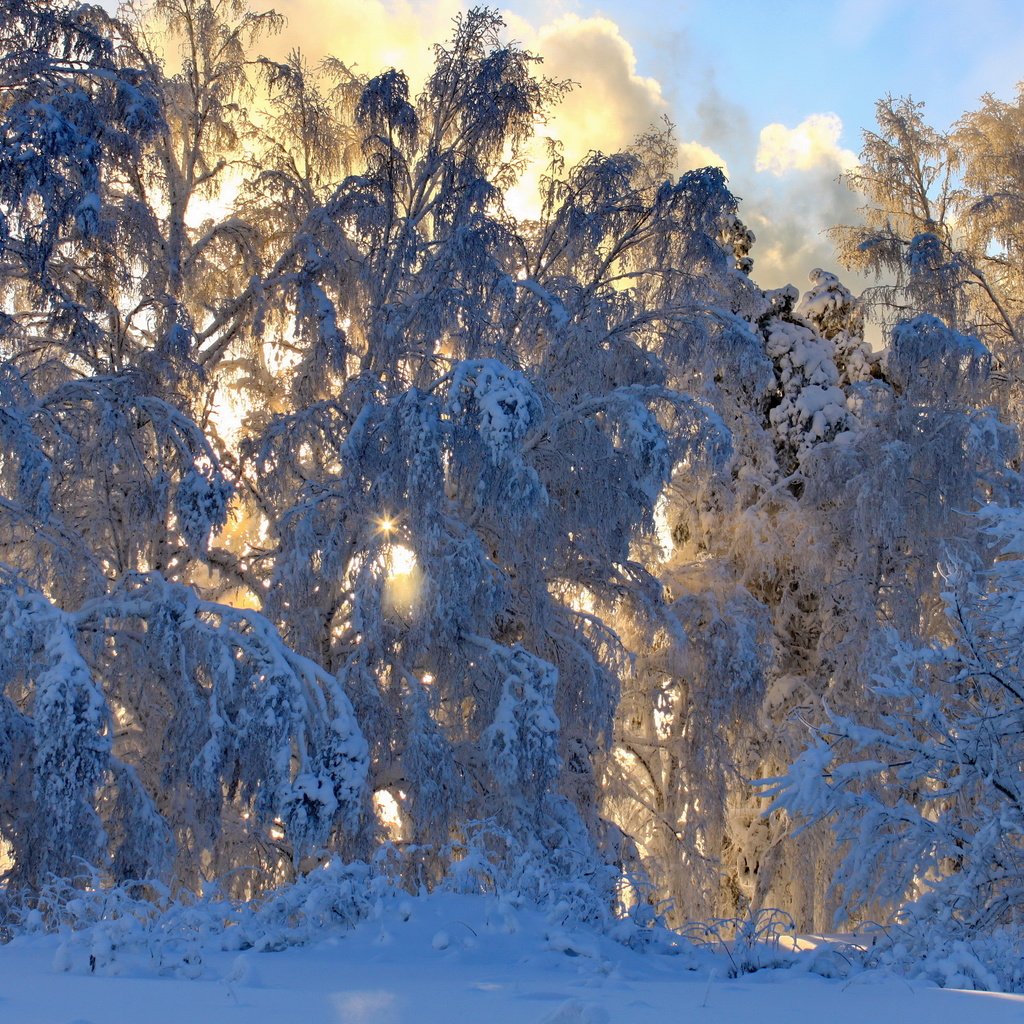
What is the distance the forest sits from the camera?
23.6ft

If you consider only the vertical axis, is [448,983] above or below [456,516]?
below

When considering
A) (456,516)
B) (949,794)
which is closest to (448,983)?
(949,794)

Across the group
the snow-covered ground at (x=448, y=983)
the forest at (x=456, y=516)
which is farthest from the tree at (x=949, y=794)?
the snow-covered ground at (x=448, y=983)

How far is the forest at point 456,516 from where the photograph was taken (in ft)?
23.6

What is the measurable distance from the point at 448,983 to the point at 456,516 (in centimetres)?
686

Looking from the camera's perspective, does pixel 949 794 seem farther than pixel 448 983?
Yes

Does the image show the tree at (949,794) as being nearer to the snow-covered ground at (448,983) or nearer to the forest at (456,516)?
the forest at (456,516)

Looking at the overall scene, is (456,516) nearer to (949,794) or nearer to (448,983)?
(949,794)

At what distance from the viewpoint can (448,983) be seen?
368 centimetres

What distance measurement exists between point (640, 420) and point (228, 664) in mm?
4315

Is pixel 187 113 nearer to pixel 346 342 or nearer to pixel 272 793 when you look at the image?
pixel 346 342

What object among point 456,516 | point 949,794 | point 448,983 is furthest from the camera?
point 456,516

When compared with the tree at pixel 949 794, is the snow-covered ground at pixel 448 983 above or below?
below

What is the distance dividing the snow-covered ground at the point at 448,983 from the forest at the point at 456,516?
56 centimetres
